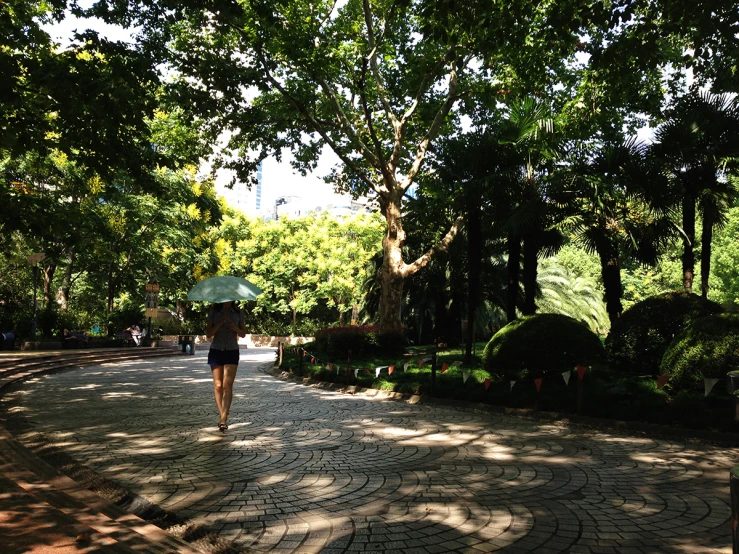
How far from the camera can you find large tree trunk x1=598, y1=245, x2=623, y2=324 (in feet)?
53.1

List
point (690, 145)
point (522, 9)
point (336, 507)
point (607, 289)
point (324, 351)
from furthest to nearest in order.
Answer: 1. point (324, 351)
2. point (607, 289)
3. point (690, 145)
4. point (522, 9)
5. point (336, 507)

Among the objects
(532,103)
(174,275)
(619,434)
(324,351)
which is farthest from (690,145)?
(174,275)

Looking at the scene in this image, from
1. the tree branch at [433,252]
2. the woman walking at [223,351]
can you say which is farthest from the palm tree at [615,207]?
the woman walking at [223,351]

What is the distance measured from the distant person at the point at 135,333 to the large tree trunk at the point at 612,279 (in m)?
25.6

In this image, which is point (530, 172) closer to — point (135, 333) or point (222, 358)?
point (222, 358)

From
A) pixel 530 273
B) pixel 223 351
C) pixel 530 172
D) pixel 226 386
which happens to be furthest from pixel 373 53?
pixel 226 386

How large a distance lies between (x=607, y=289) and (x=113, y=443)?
14232mm

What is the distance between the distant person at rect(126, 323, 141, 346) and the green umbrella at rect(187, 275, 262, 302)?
26034mm

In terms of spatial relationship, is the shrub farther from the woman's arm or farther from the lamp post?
the lamp post

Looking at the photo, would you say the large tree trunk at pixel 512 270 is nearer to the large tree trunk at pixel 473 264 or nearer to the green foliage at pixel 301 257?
the large tree trunk at pixel 473 264

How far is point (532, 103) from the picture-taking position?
620 inches

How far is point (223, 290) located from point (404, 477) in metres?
3.75

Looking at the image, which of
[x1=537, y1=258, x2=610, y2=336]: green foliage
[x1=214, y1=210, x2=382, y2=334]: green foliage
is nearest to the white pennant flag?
[x1=537, y1=258, x2=610, y2=336]: green foliage

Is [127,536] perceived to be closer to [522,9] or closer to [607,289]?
[522,9]
